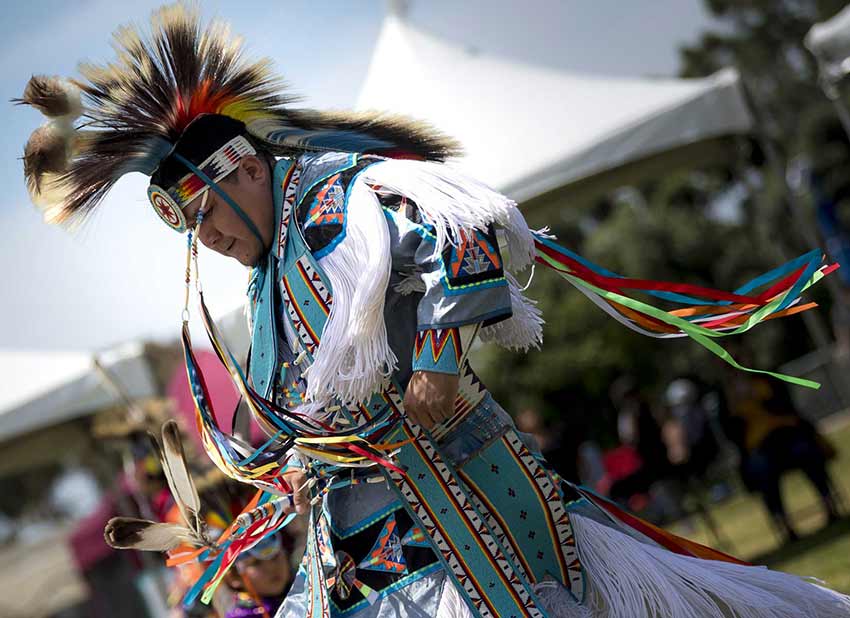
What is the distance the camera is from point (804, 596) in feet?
7.19

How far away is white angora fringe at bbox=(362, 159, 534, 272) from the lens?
2.03 m

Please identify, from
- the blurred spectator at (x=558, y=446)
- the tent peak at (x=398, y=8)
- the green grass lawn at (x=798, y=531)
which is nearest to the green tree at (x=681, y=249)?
the green grass lawn at (x=798, y=531)

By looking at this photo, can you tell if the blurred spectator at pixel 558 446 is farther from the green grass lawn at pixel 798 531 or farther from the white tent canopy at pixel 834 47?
the white tent canopy at pixel 834 47

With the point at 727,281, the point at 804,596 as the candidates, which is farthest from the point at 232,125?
the point at 727,281

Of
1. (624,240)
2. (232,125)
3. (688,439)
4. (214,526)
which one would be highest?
(232,125)

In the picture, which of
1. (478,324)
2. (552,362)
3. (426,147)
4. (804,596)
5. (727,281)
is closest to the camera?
(478,324)

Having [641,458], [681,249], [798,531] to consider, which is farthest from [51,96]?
[681,249]

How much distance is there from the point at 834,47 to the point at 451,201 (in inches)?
169

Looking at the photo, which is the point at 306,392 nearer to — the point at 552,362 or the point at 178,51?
the point at 178,51

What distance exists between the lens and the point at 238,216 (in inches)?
88.0

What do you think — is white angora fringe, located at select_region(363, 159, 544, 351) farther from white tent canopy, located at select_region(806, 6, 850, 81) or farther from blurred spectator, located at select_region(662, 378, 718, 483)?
blurred spectator, located at select_region(662, 378, 718, 483)

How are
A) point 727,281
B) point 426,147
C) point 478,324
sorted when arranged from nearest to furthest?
point 478,324 → point 426,147 → point 727,281

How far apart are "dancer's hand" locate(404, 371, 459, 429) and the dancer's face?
1.55 feet

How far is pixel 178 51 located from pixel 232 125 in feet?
0.59
